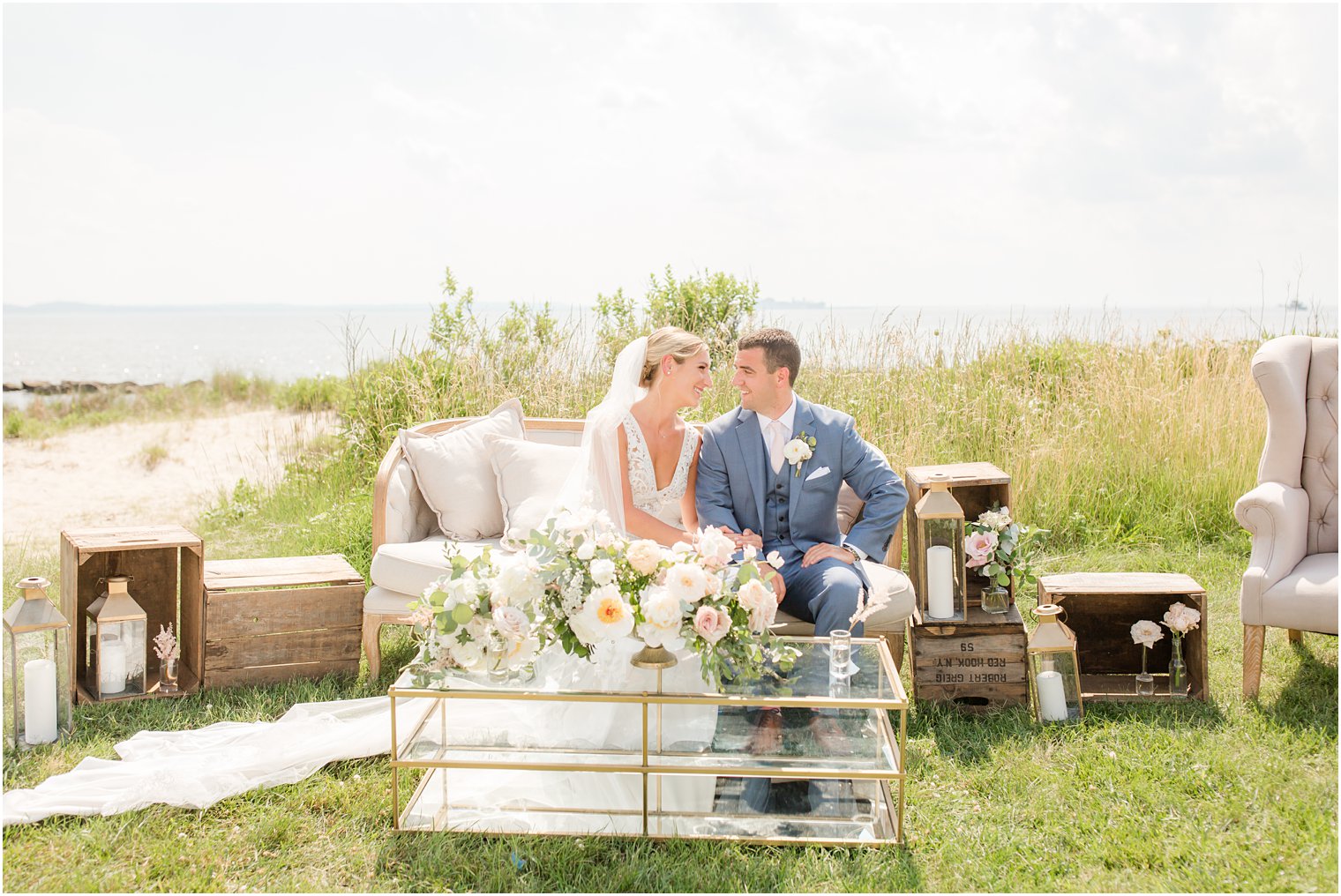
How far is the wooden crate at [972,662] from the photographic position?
135 inches

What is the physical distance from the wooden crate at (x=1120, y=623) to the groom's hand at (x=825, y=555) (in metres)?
0.79

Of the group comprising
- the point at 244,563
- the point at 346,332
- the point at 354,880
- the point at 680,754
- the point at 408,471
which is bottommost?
the point at 354,880

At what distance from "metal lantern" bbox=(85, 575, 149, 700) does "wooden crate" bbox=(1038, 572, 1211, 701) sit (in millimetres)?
3350

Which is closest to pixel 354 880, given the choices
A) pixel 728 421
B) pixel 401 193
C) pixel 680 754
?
pixel 680 754

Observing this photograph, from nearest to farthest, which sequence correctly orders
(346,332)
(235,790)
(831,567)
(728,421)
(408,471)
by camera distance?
(235,790), (831,567), (728,421), (408,471), (346,332)

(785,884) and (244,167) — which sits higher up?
(244,167)

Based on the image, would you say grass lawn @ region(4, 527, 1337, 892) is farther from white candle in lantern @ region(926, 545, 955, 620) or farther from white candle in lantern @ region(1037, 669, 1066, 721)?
white candle in lantern @ region(926, 545, 955, 620)

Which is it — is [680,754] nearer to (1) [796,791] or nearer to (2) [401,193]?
(1) [796,791]

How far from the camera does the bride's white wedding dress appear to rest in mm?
2641

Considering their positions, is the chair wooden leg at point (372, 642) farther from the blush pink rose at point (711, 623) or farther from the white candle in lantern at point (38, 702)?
the blush pink rose at point (711, 623)

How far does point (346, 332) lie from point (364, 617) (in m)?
3.09

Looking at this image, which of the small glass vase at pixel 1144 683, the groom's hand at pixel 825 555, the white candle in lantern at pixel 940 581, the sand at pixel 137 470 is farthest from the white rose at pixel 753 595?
the sand at pixel 137 470

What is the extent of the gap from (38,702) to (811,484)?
2717mm

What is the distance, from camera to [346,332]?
21.0 ft
